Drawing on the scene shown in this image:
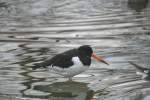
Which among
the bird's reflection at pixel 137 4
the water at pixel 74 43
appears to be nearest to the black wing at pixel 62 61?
the water at pixel 74 43

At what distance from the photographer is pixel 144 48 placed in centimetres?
1500

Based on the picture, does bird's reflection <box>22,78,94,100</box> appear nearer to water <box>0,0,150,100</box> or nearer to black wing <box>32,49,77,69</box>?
water <box>0,0,150,100</box>

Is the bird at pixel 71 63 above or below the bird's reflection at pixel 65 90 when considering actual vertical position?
above

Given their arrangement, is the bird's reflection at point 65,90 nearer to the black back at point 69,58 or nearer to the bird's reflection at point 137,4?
the black back at point 69,58

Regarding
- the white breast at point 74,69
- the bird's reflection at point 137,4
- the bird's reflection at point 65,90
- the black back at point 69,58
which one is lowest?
the bird's reflection at point 137,4

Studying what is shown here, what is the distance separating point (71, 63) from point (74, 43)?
4.24m

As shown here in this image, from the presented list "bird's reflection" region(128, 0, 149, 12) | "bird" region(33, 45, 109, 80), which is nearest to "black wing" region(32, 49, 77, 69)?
"bird" region(33, 45, 109, 80)

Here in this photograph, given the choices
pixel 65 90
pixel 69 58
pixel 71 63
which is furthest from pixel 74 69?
pixel 65 90

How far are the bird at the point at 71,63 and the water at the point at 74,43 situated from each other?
307 millimetres

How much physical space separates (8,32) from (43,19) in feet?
8.98

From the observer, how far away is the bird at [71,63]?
11.8 metres

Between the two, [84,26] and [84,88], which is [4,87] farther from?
[84,26]

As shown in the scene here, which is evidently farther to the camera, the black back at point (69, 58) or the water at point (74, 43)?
the black back at point (69, 58)

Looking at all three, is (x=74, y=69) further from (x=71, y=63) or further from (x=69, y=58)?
(x=69, y=58)
